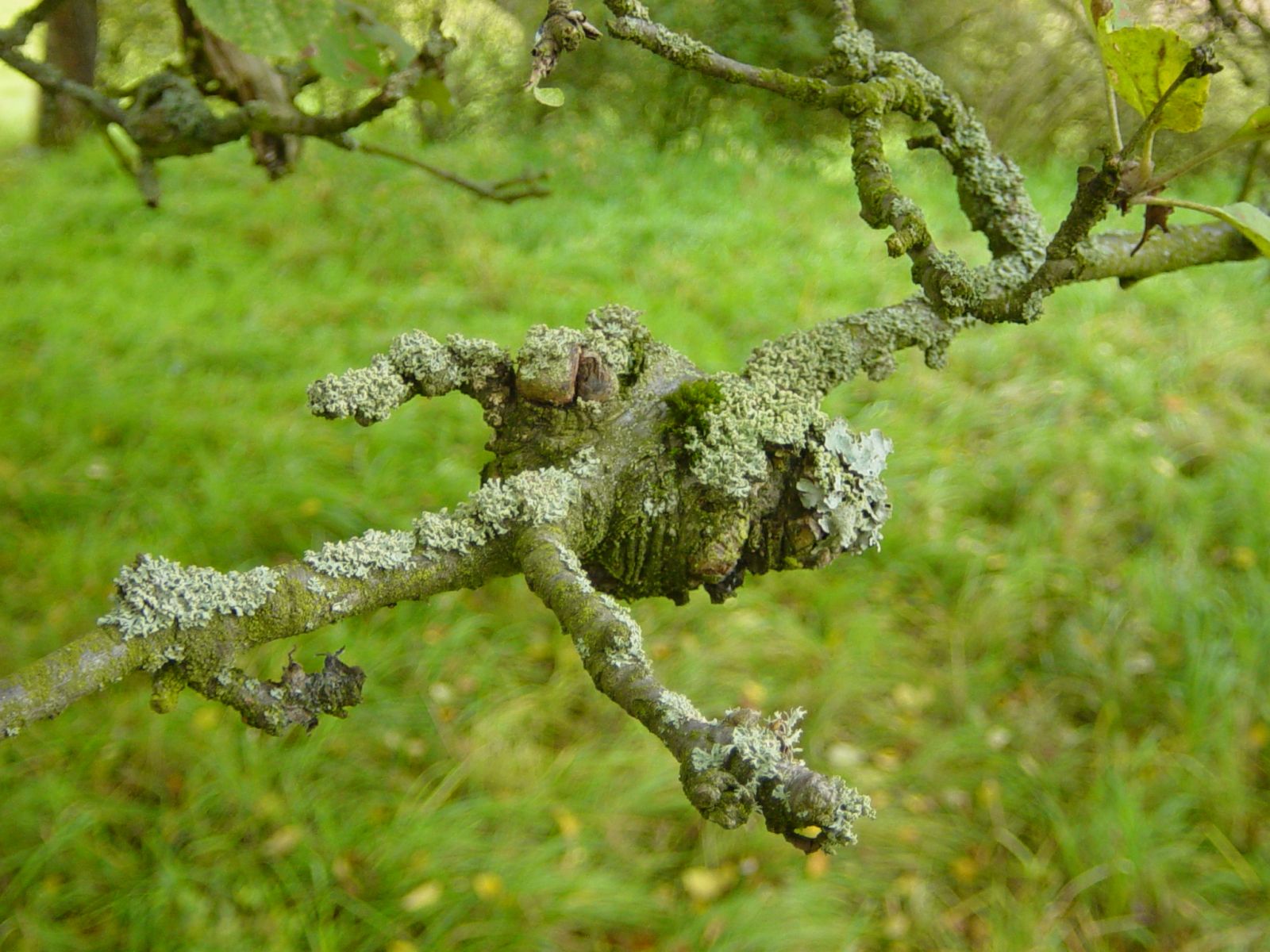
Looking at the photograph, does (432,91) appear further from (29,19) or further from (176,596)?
(176,596)

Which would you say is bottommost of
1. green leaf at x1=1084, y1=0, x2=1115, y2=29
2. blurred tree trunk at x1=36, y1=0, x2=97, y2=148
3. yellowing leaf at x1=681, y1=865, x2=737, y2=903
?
yellowing leaf at x1=681, y1=865, x2=737, y2=903

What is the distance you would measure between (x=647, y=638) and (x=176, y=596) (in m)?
2.33

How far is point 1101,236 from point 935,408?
273 cm

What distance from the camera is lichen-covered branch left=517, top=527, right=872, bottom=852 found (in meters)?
0.46

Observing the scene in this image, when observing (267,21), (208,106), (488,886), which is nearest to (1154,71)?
(267,21)

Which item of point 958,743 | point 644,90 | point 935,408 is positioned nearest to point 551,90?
point 958,743

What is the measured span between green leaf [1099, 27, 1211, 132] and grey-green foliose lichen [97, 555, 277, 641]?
64 cm

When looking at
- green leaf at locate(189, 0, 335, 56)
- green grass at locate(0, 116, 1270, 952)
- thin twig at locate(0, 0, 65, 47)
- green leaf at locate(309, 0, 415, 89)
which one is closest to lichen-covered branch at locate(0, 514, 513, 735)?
green leaf at locate(189, 0, 335, 56)

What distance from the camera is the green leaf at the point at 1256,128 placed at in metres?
0.60

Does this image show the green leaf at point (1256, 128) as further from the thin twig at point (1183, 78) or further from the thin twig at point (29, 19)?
the thin twig at point (29, 19)

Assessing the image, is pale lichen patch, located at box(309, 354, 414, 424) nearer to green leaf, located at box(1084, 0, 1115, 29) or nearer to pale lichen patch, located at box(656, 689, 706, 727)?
pale lichen patch, located at box(656, 689, 706, 727)

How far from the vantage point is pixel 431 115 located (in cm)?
525

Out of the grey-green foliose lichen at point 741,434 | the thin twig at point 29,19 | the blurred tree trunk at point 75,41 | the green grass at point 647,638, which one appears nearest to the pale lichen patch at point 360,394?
the grey-green foliose lichen at point 741,434

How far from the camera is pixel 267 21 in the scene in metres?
0.98
